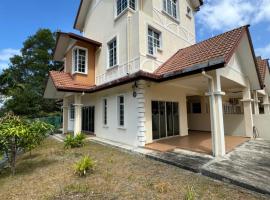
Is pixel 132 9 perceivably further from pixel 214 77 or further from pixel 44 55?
pixel 44 55

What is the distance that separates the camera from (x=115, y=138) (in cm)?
1144

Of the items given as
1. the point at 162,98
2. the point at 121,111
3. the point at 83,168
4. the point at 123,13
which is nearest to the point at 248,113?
the point at 162,98

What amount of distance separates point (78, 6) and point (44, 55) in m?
23.0

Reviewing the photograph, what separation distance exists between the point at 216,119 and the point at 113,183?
15.5 feet

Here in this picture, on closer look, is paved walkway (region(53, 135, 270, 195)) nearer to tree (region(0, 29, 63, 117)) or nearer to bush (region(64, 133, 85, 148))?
bush (region(64, 133, 85, 148))

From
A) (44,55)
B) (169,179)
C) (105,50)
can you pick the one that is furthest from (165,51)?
(44,55)

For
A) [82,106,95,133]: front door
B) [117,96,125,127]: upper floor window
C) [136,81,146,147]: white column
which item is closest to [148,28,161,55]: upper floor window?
[136,81,146,147]: white column

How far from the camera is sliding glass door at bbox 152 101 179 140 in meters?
10.6

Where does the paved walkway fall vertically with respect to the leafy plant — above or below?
above

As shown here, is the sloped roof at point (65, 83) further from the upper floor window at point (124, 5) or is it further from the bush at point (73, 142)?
the upper floor window at point (124, 5)

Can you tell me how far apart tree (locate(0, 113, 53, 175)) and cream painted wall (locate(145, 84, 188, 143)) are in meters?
5.32

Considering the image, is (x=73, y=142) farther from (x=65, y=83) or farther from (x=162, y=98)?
(x=162, y=98)

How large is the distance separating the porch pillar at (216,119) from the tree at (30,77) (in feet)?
91.5

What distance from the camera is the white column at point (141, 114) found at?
9.45 meters
